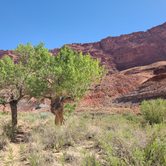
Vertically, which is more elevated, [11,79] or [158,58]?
[158,58]

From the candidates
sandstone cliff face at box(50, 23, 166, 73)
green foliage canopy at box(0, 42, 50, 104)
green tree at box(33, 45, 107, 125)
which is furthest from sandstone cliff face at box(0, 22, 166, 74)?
green foliage canopy at box(0, 42, 50, 104)

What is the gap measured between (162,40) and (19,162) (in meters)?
82.0

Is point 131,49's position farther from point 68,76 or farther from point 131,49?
point 68,76

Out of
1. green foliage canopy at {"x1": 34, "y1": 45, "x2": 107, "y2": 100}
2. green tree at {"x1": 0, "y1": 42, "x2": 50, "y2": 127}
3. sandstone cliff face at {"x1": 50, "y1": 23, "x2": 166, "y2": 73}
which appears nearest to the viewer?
green foliage canopy at {"x1": 34, "y1": 45, "x2": 107, "y2": 100}

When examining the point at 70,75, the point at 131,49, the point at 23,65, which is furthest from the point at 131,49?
the point at 70,75

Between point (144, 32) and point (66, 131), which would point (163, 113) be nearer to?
point (66, 131)

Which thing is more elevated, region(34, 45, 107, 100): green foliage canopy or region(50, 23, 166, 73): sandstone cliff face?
region(50, 23, 166, 73): sandstone cliff face

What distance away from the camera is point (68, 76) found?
6199 millimetres

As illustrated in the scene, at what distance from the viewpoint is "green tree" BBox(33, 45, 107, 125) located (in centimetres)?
611

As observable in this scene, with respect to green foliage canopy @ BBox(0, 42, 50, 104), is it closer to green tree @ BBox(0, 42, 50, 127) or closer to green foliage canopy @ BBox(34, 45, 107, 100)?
green tree @ BBox(0, 42, 50, 127)

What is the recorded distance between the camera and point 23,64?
26.5 ft

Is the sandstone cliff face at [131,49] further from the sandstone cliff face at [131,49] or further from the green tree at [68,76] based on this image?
the green tree at [68,76]

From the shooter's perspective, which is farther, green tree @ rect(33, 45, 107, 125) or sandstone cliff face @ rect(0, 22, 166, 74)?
sandstone cliff face @ rect(0, 22, 166, 74)

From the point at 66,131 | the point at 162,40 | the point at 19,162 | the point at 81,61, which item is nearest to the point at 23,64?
the point at 81,61
